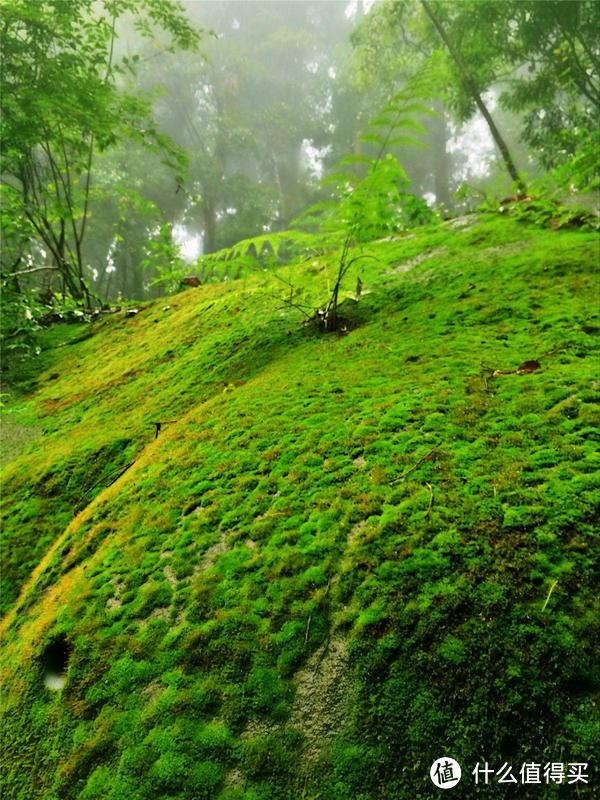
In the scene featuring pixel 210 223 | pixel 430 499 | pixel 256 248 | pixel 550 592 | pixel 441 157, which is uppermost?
pixel 441 157

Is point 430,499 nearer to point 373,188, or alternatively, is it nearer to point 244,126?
point 373,188

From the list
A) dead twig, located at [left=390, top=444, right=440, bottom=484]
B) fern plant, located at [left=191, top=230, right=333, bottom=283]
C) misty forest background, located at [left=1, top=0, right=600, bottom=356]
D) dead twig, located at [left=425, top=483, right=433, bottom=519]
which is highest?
misty forest background, located at [left=1, top=0, right=600, bottom=356]

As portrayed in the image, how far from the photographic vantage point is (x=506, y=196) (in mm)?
4426

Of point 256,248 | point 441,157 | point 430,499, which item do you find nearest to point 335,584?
point 430,499

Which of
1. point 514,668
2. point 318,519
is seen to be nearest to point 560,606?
point 514,668

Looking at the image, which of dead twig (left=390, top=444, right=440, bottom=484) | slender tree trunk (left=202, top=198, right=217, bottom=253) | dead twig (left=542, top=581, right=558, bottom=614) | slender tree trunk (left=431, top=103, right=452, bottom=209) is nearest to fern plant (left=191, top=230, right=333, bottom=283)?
dead twig (left=390, top=444, right=440, bottom=484)

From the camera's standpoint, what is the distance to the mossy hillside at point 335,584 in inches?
36.7

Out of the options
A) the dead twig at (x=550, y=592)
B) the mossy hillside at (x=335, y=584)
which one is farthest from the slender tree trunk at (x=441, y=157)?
the dead twig at (x=550, y=592)

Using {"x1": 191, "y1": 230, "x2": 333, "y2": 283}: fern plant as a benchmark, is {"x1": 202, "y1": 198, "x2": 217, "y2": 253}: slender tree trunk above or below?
above

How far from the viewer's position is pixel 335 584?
1.21 metres

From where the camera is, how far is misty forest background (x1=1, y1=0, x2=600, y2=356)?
4547mm

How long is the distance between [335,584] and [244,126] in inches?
1568

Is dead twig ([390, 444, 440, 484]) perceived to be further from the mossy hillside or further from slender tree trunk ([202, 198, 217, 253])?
slender tree trunk ([202, 198, 217, 253])

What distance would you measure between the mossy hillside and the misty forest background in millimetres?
1270
